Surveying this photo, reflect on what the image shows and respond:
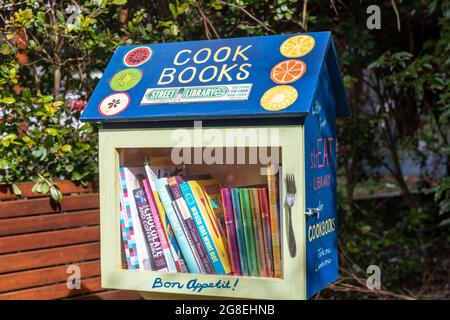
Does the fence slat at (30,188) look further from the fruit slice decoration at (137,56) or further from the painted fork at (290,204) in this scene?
the painted fork at (290,204)

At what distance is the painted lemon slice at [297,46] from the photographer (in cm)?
204

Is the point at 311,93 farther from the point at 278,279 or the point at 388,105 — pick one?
the point at 388,105

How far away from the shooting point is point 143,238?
7.27 feet

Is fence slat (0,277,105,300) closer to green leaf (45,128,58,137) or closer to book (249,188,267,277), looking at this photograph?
green leaf (45,128,58,137)

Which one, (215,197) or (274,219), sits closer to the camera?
(274,219)

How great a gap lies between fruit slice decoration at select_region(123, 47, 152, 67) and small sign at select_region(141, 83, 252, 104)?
0.55 ft

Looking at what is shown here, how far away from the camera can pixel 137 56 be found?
Result: 225cm

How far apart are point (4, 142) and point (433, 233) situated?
356 cm

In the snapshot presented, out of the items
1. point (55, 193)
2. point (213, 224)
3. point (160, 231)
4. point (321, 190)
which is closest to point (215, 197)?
point (213, 224)

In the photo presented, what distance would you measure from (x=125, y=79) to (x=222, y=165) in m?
0.43

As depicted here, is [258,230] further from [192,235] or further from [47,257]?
[47,257]

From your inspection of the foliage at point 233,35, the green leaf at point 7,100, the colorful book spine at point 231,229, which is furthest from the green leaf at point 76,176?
the colorful book spine at point 231,229
